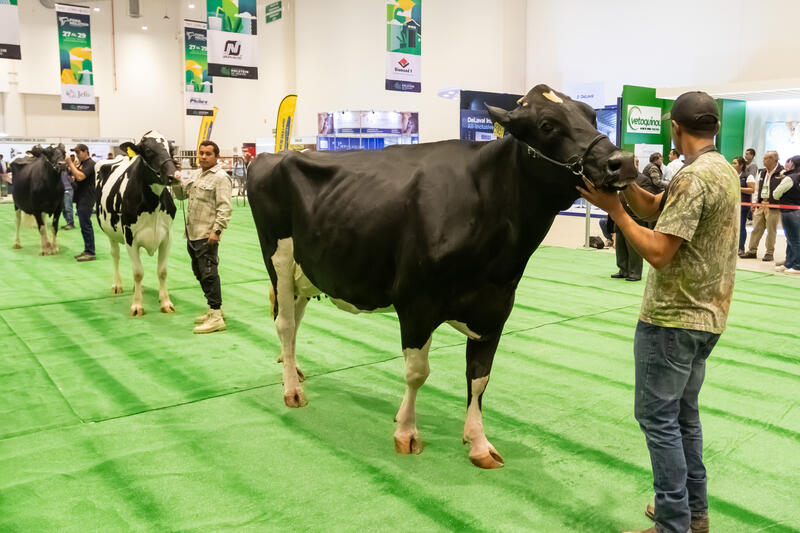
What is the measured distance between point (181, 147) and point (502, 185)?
3333cm

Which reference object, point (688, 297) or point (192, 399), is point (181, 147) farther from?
point (688, 297)

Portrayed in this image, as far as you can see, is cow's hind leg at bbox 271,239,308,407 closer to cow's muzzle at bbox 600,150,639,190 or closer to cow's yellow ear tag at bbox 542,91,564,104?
cow's yellow ear tag at bbox 542,91,564,104

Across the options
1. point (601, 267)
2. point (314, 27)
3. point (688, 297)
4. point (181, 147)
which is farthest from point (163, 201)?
point (181, 147)

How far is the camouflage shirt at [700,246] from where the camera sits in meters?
2.42

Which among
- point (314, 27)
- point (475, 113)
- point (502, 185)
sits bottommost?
point (502, 185)

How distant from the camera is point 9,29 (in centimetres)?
1226

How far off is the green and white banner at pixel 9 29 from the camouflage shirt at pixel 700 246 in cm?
1284

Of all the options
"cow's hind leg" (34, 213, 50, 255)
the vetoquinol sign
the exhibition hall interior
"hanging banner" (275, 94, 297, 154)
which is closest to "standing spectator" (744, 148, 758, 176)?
the vetoquinol sign

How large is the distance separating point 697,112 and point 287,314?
288 centimetres

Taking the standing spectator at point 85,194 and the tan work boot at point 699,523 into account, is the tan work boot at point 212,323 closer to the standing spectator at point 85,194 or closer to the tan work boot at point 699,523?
the tan work boot at point 699,523

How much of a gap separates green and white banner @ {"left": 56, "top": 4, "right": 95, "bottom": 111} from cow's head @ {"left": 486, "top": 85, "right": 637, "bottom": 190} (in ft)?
66.4

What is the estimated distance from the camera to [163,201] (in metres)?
6.96

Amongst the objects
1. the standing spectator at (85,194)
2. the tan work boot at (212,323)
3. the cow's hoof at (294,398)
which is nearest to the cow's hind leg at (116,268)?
the tan work boot at (212,323)

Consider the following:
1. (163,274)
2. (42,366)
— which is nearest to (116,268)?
(163,274)
